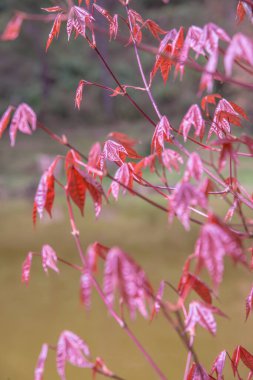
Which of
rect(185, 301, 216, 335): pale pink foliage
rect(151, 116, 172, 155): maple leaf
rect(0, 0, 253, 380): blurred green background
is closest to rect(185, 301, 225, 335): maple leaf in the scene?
rect(185, 301, 216, 335): pale pink foliage

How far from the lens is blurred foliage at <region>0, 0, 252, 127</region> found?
750 centimetres

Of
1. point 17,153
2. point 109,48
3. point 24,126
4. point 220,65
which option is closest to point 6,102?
point 17,153

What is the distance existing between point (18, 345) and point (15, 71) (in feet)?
21.3

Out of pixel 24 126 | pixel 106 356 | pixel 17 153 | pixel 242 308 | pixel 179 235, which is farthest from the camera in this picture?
pixel 17 153

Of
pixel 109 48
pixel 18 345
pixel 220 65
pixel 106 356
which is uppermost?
pixel 106 356

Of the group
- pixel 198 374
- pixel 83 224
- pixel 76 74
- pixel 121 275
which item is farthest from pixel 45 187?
pixel 76 74

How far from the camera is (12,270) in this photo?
2.91 metres

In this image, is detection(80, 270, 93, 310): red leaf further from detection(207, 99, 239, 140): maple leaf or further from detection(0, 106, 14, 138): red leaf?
detection(207, 99, 239, 140): maple leaf

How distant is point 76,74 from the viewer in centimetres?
770

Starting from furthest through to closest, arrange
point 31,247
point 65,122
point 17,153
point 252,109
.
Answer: point 65,122
point 17,153
point 252,109
point 31,247

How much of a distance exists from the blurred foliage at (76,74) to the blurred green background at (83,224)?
14 mm

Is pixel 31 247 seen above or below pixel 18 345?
below

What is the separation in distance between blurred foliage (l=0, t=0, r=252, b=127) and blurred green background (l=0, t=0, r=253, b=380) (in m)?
0.01

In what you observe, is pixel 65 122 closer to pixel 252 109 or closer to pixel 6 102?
pixel 6 102
